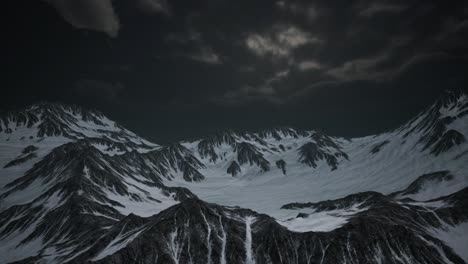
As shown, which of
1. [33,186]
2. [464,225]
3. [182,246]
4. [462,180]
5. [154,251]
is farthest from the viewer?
[462,180]

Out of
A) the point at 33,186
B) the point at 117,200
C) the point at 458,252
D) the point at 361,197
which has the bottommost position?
the point at 458,252

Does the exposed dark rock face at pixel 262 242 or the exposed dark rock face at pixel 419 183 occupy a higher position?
the exposed dark rock face at pixel 419 183

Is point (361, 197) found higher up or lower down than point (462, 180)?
lower down

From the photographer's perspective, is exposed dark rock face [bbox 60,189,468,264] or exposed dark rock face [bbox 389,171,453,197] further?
exposed dark rock face [bbox 389,171,453,197]

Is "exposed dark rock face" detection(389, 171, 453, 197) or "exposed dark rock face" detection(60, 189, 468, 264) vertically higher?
"exposed dark rock face" detection(389, 171, 453, 197)

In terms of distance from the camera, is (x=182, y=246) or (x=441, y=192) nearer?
(x=182, y=246)

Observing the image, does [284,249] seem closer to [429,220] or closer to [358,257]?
[358,257]

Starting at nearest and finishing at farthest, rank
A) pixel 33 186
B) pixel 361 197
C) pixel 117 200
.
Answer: pixel 361 197 → pixel 117 200 → pixel 33 186

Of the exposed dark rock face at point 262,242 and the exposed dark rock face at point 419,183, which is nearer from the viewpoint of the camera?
the exposed dark rock face at point 262,242

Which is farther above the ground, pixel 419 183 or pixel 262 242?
pixel 419 183

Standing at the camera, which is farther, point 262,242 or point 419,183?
point 419,183

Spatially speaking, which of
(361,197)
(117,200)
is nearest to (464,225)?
(361,197)
